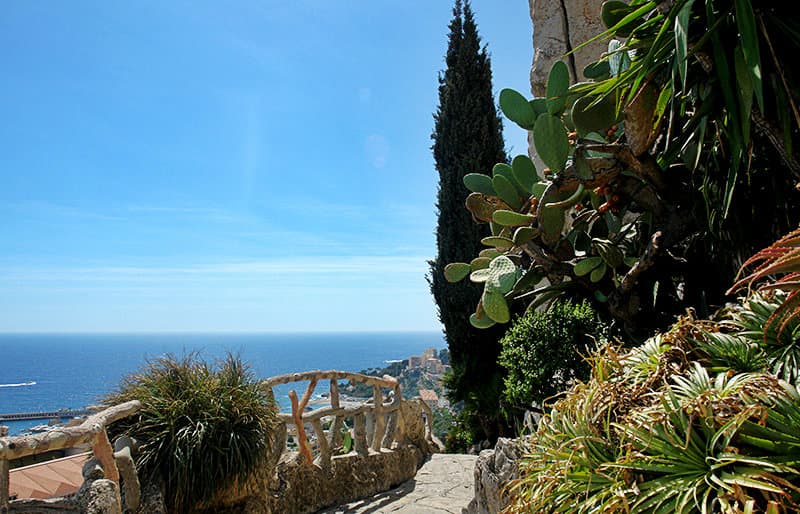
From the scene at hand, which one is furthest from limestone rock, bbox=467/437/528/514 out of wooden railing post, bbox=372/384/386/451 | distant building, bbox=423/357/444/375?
distant building, bbox=423/357/444/375

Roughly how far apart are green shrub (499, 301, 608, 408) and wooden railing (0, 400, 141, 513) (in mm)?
2754

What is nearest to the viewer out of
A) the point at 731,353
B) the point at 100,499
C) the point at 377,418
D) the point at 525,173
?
the point at 731,353

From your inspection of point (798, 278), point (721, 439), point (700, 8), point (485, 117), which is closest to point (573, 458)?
point (721, 439)

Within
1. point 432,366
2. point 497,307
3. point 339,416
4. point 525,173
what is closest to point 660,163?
point 525,173

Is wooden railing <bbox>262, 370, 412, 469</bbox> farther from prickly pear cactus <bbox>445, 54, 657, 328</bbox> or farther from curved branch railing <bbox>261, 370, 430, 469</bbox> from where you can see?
prickly pear cactus <bbox>445, 54, 657, 328</bbox>

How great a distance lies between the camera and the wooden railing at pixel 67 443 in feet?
7.36

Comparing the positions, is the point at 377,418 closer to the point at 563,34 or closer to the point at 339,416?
the point at 339,416

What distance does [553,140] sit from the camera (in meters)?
3.50

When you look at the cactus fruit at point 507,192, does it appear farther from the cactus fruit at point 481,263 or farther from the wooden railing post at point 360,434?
the wooden railing post at point 360,434

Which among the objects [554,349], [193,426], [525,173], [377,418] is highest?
[525,173]

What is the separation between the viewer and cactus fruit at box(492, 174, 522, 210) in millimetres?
4102

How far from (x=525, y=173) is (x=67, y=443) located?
3.47 metres

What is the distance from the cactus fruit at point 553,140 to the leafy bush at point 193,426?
2873mm

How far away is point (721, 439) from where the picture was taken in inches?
64.4
